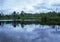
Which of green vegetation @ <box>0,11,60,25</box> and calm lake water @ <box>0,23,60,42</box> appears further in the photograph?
green vegetation @ <box>0,11,60,25</box>

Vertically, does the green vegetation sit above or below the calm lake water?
below

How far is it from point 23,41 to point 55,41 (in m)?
3.36

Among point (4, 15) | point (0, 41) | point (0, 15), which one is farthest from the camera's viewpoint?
point (4, 15)

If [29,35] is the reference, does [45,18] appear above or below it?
below

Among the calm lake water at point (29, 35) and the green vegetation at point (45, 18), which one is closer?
the calm lake water at point (29, 35)

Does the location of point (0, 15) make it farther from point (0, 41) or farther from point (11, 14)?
point (0, 41)

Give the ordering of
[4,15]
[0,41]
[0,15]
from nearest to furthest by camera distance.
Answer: [0,41] → [0,15] → [4,15]

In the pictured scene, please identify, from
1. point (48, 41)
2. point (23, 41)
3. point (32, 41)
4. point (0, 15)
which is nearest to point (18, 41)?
point (23, 41)

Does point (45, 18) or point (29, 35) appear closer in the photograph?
point (29, 35)

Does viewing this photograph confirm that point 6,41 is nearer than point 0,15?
Yes

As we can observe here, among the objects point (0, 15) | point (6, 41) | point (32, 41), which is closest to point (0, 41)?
point (6, 41)

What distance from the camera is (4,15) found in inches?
3780

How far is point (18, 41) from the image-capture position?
1482 cm

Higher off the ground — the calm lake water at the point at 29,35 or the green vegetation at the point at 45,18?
the calm lake water at the point at 29,35
